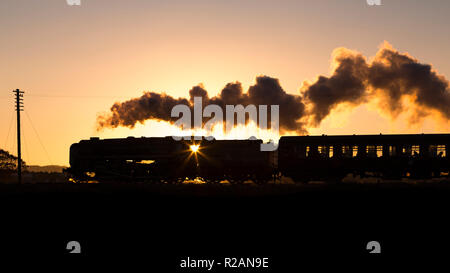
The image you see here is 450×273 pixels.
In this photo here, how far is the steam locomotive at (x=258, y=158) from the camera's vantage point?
122ft

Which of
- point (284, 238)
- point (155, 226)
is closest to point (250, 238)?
point (284, 238)

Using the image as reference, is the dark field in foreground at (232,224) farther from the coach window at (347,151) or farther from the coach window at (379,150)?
the coach window at (347,151)

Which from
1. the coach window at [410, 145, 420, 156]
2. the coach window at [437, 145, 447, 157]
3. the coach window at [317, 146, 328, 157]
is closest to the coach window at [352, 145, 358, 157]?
the coach window at [317, 146, 328, 157]

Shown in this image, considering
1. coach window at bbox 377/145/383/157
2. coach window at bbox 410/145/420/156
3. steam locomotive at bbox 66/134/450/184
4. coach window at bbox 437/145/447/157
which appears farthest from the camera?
coach window at bbox 377/145/383/157

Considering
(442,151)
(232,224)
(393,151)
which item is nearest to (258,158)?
(393,151)

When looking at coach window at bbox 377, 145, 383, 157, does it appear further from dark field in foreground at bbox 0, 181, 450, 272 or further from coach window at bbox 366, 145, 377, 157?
dark field in foreground at bbox 0, 181, 450, 272

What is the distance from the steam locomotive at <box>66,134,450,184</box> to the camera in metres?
37.2

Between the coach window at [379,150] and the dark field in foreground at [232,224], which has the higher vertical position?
the coach window at [379,150]

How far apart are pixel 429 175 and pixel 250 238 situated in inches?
962

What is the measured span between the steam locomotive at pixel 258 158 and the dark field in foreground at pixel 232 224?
1296cm

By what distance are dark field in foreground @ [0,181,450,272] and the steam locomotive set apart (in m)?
13.0

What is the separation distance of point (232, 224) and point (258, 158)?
74.5ft

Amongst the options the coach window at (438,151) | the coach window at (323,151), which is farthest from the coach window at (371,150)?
the coach window at (438,151)

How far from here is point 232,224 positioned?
18406 millimetres
